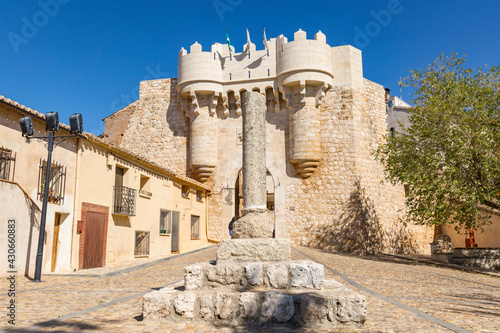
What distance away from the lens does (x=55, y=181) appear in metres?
10.9

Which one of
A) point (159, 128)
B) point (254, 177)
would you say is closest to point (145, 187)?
point (159, 128)

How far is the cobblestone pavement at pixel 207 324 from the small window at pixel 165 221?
22.0 ft

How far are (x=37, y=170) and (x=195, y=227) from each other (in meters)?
10.5

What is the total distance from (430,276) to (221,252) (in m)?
7.09

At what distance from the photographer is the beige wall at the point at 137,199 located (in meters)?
12.1

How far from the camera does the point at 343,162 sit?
19609mm

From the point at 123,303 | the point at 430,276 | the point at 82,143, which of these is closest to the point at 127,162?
the point at 82,143

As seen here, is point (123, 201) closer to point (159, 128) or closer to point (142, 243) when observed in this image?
point (142, 243)

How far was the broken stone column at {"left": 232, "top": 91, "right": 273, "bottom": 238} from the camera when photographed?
5.96m

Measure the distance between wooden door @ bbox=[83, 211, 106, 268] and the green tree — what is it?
1072 centimetres

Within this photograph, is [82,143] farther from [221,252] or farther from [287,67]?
[287,67]

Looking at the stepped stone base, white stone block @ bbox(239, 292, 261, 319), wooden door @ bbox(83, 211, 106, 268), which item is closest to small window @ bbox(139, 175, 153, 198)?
wooden door @ bbox(83, 211, 106, 268)

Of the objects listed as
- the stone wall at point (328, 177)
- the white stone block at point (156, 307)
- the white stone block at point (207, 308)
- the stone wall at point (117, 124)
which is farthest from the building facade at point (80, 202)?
the stone wall at point (117, 124)

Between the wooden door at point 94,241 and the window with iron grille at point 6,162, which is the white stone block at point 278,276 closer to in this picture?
the window with iron grille at point 6,162
